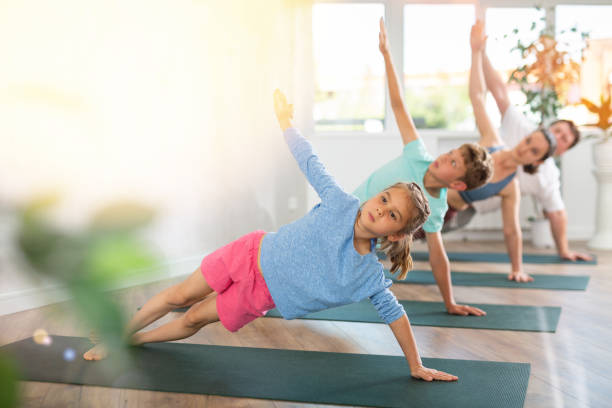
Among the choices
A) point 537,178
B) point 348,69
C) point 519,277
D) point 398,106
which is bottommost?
point 519,277

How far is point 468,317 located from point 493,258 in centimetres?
175

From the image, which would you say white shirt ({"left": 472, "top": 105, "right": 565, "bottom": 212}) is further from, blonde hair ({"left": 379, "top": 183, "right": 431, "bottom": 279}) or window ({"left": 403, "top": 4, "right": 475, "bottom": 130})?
blonde hair ({"left": 379, "top": 183, "right": 431, "bottom": 279})

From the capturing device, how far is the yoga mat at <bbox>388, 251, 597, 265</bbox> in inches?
156

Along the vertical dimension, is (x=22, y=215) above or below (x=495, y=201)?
above

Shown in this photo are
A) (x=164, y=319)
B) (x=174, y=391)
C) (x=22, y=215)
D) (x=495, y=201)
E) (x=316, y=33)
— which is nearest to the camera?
(x=22, y=215)

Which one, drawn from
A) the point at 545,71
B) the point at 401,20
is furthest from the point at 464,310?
the point at 401,20

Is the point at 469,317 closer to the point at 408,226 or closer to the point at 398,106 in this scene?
the point at 398,106

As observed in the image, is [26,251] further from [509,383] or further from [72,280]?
[509,383]

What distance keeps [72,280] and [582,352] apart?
6.75ft

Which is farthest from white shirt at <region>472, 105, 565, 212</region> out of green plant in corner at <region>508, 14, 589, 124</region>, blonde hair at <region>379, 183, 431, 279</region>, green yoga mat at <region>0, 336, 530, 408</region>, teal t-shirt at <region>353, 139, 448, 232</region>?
blonde hair at <region>379, 183, 431, 279</region>

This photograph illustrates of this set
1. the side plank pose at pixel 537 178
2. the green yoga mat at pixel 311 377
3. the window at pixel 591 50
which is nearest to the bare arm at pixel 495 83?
the side plank pose at pixel 537 178

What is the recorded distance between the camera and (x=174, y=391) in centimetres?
153

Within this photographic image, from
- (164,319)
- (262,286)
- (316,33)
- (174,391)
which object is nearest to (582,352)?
(262,286)

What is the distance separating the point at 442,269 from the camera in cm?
240
